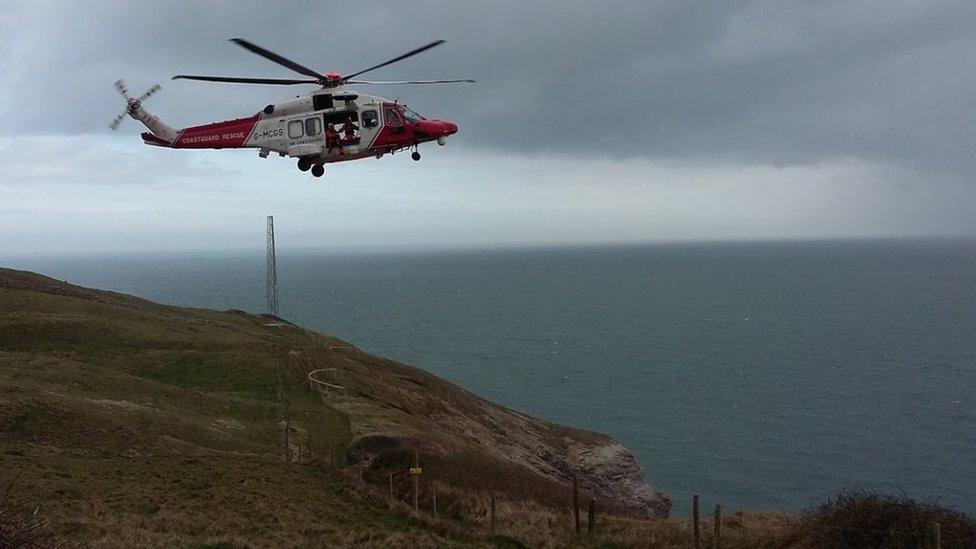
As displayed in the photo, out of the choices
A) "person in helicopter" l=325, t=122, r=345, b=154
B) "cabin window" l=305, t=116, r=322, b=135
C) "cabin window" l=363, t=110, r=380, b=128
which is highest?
"cabin window" l=363, t=110, r=380, b=128

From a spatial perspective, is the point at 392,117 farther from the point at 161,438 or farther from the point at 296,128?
the point at 161,438

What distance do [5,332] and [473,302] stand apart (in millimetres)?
144809

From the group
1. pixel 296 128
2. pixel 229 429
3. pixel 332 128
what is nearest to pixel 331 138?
pixel 332 128

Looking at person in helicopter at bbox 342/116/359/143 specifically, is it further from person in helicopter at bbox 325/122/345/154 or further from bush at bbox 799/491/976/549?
bush at bbox 799/491/976/549

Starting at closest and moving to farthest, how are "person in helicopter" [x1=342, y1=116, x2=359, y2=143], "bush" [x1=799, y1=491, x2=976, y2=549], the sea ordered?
"bush" [x1=799, y1=491, x2=976, y2=549] → "person in helicopter" [x1=342, y1=116, x2=359, y2=143] → the sea

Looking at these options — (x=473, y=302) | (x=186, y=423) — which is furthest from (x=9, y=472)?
(x=473, y=302)

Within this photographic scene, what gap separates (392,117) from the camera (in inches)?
970

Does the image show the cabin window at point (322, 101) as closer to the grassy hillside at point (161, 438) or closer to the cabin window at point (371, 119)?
the cabin window at point (371, 119)

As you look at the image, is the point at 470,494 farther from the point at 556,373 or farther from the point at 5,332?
the point at 556,373

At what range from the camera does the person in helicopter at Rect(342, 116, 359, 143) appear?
24.3 meters

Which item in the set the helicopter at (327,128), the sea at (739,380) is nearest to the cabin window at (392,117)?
the helicopter at (327,128)

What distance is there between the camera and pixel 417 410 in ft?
165

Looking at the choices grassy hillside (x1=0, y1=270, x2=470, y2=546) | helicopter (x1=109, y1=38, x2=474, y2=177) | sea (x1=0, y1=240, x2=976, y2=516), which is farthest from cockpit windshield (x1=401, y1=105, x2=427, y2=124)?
sea (x1=0, y1=240, x2=976, y2=516)

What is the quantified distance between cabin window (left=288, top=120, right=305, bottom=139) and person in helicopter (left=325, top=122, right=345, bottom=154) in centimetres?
88
